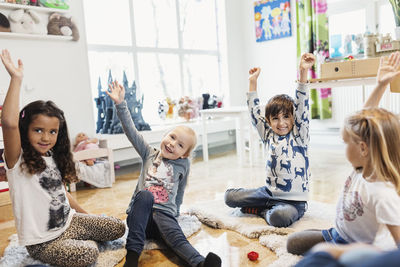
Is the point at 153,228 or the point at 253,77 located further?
the point at 253,77

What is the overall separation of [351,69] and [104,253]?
5.76ft

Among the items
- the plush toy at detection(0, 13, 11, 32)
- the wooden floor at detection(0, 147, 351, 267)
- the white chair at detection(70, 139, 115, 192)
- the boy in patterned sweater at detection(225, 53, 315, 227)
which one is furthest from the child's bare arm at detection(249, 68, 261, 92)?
the plush toy at detection(0, 13, 11, 32)

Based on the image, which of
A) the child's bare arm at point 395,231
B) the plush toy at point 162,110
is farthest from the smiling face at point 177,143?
the plush toy at point 162,110

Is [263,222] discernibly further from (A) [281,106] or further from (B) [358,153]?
(B) [358,153]

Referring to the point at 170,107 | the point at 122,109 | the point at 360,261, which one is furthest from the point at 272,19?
the point at 360,261

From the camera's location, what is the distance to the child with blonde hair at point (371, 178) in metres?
0.87

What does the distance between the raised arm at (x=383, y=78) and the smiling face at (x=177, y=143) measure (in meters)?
0.70

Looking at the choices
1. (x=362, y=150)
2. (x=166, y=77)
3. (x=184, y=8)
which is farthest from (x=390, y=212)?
(x=184, y=8)

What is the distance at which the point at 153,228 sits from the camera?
1.42 metres

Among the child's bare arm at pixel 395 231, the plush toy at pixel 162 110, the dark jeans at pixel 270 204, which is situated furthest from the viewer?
the plush toy at pixel 162 110

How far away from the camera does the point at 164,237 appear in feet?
4.38

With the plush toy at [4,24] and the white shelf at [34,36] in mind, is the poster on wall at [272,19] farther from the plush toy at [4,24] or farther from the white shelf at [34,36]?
the plush toy at [4,24]

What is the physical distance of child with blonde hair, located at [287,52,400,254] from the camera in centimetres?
87

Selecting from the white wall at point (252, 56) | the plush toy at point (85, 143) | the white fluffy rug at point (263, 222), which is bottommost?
the white fluffy rug at point (263, 222)
